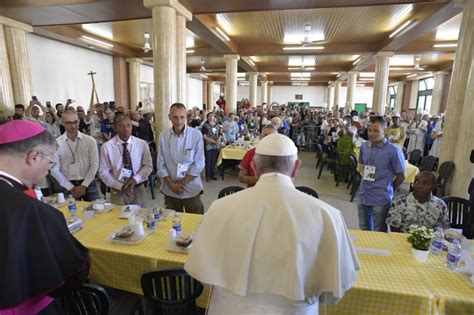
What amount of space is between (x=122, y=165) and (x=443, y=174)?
5.46 m

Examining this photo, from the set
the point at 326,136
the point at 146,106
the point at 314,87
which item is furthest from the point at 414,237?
the point at 314,87

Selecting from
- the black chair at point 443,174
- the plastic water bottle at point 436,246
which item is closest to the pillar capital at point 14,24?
the plastic water bottle at point 436,246

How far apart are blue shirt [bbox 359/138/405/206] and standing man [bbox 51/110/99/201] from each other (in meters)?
3.44

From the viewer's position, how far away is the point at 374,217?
11.4ft

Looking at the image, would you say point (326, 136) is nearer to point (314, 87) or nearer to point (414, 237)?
point (414, 237)

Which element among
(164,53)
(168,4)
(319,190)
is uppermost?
(168,4)

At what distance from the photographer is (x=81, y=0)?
6.39 metres

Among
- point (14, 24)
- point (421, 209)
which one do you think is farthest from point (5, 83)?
point (421, 209)

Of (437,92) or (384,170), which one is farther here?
(437,92)

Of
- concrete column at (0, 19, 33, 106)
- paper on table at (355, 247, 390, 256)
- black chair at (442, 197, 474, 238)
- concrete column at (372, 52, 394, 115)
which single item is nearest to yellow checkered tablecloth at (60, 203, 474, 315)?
paper on table at (355, 247, 390, 256)

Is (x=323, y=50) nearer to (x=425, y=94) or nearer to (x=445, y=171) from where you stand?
(x=445, y=171)

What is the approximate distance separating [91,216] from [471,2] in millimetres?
6864

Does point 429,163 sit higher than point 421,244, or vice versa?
point 421,244

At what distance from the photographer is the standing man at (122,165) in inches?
131
